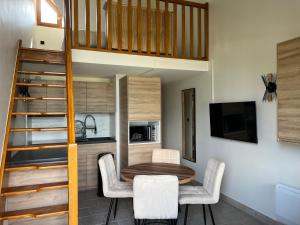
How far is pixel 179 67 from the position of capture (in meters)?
3.90

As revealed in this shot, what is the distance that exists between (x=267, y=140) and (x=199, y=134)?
1.68 metres

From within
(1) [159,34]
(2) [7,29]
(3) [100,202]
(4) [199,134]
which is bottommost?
(3) [100,202]

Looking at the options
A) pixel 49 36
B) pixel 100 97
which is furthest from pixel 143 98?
pixel 49 36

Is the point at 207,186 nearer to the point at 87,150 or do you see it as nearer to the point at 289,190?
the point at 289,190

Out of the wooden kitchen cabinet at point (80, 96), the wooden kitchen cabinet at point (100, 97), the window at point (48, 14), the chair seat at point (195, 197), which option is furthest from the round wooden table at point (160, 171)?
the window at point (48, 14)

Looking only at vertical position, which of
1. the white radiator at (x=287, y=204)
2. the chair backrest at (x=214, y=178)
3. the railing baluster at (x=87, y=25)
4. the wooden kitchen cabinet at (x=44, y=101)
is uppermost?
the railing baluster at (x=87, y=25)

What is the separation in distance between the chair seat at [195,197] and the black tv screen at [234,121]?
3.45ft

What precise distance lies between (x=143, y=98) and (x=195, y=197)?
6.90 ft

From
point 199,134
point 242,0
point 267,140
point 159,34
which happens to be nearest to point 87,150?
point 199,134

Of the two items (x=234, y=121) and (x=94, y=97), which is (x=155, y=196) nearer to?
(x=234, y=121)

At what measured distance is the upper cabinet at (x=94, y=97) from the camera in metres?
4.64

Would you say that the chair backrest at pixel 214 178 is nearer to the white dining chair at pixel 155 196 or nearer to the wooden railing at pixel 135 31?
the white dining chair at pixel 155 196

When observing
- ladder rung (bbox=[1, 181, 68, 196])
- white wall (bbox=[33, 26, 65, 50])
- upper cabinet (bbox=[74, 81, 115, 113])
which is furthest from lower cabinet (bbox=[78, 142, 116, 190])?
white wall (bbox=[33, 26, 65, 50])

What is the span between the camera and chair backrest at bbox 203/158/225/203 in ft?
8.68
